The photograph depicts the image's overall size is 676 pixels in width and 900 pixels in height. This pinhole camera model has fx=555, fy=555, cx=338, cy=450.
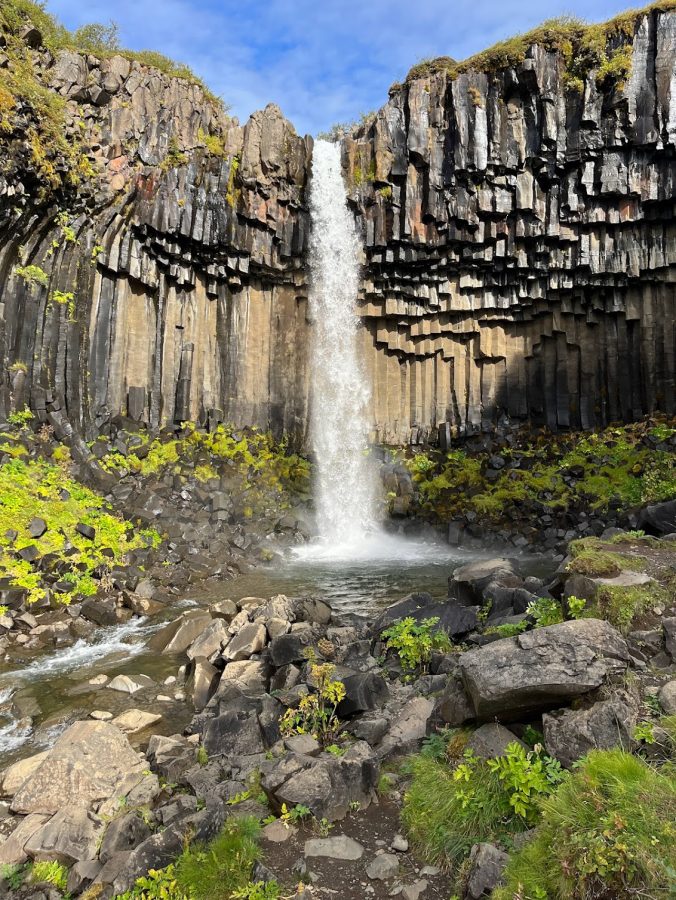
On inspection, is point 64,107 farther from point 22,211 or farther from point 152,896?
point 152,896

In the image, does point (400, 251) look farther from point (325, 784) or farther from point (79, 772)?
point (325, 784)

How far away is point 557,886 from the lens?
2.64 m

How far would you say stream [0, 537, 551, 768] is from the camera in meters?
7.00

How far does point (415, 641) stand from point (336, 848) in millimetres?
3100

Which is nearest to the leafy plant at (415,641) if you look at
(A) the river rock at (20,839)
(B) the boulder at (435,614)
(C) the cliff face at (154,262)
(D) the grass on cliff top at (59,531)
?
(B) the boulder at (435,614)

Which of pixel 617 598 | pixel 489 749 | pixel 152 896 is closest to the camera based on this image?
pixel 152 896

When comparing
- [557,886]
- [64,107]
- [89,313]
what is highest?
[64,107]

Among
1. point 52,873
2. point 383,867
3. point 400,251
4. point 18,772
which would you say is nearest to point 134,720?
point 18,772

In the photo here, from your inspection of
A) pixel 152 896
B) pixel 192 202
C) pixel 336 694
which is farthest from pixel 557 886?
pixel 192 202

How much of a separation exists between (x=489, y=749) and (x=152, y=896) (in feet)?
7.87

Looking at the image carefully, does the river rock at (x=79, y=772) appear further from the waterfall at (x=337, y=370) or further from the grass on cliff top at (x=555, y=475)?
the grass on cliff top at (x=555, y=475)

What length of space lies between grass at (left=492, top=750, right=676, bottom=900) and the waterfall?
17140 mm

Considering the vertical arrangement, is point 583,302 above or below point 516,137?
below

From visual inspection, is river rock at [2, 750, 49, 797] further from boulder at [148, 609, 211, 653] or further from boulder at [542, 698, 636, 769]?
boulder at [542, 698, 636, 769]
